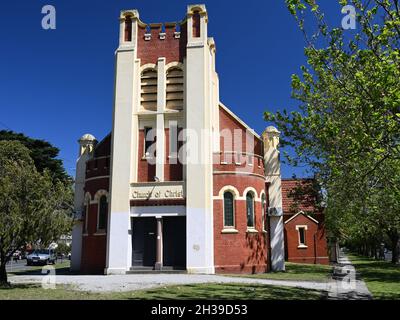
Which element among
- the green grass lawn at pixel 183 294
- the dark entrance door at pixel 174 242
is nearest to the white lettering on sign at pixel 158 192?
the dark entrance door at pixel 174 242

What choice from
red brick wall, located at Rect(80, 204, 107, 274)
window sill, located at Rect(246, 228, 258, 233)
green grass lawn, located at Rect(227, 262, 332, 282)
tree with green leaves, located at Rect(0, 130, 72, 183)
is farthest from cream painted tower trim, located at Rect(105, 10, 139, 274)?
tree with green leaves, located at Rect(0, 130, 72, 183)

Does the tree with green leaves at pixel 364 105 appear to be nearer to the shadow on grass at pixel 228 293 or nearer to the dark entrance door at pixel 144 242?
the shadow on grass at pixel 228 293

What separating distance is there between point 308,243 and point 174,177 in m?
16.9

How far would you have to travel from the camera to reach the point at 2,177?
1620 cm

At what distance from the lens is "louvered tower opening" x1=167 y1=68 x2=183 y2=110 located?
26.3 m

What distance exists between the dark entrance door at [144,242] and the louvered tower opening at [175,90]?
23.7 ft

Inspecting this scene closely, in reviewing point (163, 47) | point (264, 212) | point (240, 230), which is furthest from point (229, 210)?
point (163, 47)

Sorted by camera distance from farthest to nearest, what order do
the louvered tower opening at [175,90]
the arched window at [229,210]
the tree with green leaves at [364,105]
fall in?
1. the louvered tower opening at [175,90]
2. the arched window at [229,210]
3. the tree with green leaves at [364,105]

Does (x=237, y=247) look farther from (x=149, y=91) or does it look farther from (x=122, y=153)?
(x=149, y=91)

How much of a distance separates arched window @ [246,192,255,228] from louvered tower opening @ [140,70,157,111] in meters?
8.01

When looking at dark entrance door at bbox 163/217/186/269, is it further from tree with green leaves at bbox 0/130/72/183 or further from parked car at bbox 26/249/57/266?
tree with green leaves at bbox 0/130/72/183

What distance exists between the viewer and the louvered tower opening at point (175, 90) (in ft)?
86.2

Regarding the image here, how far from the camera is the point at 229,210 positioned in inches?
979
